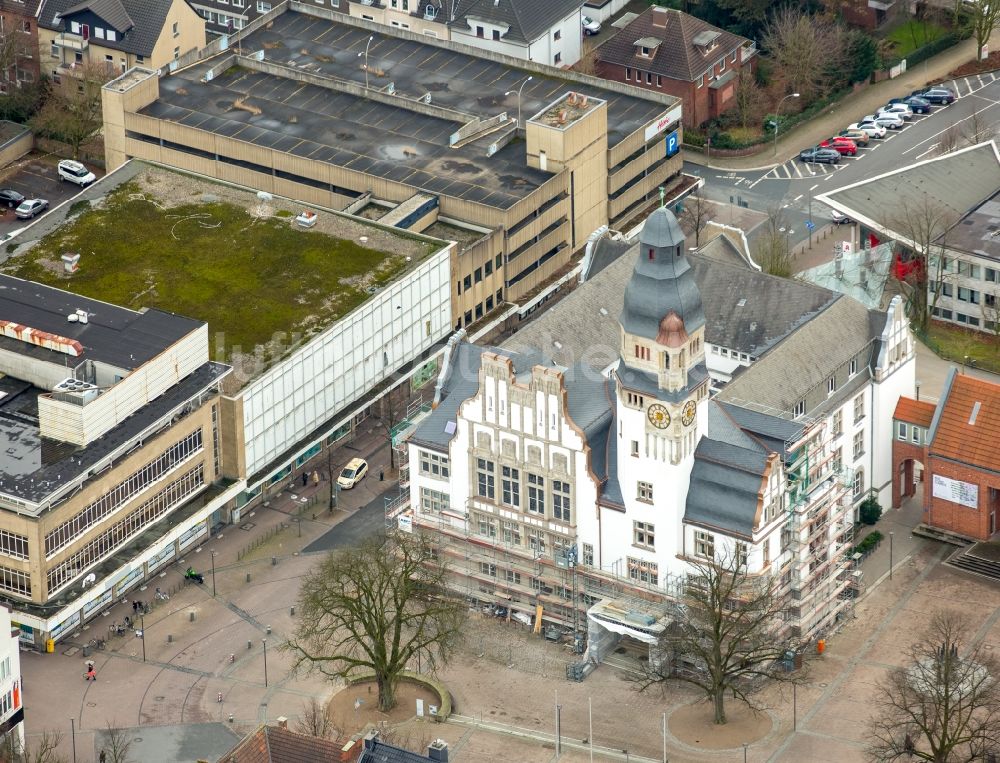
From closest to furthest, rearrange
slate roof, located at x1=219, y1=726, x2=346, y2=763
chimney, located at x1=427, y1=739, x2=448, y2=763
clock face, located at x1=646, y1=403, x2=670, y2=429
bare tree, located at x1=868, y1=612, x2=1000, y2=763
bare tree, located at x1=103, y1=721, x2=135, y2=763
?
chimney, located at x1=427, y1=739, x2=448, y2=763 < slate roof, located at x1=219, y1=726, x2=346, y2=763 < bare tree, located at x1=868, y1=612, x2=1000, y2=763 < bare tree, located at x1=103, y1=721, x2=135, y2=763 < clock face, located at x1=646, y1=403, x2=670, y2=429

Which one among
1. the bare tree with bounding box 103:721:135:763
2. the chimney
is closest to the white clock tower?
the chimney

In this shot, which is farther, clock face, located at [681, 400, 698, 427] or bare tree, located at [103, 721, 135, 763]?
clock face, located at [681, 400, 698, 427]

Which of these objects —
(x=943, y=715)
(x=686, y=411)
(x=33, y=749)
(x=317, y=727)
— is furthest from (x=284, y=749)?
(x=943, y=715)

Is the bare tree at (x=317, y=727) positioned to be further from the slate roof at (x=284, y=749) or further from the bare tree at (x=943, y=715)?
the bare tree at (x=943, y=715)

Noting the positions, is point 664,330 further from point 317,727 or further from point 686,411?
point 317,727

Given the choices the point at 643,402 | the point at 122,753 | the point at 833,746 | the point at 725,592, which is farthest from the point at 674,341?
the point at 122,753

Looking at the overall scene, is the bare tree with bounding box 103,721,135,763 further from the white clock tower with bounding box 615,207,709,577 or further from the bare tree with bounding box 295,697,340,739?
the white clock tower with bounding box 615,207,709,577

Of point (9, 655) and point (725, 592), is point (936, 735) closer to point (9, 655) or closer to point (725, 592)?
point (725, 592)
